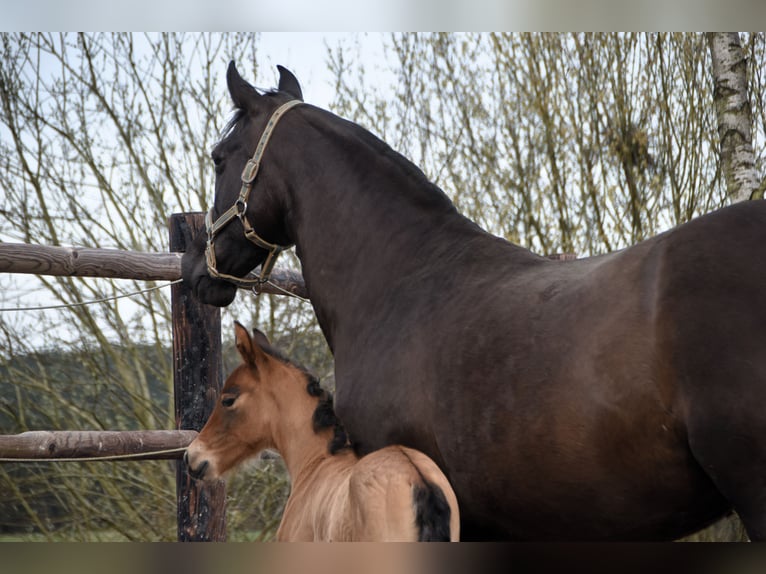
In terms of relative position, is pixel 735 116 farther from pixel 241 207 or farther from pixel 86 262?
pixel 86 262

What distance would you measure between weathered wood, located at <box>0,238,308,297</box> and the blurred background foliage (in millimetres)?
2716

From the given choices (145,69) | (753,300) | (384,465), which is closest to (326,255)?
(384,465)

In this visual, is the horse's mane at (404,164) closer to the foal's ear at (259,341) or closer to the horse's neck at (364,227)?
the horse's neck at (364,227)

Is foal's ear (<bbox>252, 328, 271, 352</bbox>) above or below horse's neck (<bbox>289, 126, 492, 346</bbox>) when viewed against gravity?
below

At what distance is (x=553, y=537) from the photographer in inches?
86.7

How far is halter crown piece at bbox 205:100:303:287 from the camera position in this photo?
2.93m

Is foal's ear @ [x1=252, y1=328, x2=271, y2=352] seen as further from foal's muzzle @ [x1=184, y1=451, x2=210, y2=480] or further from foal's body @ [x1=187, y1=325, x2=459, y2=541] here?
foal's muzzle @ [x1=184, y1=451, x2=210, y2=480]

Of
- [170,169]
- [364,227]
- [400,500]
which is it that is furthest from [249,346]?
[170,169]

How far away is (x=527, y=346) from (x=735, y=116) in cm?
307

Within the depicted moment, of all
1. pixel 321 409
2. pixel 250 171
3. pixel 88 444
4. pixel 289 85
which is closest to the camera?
pixel 250 171

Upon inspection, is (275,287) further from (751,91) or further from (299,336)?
(751,91)

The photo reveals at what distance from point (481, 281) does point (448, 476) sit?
54cm

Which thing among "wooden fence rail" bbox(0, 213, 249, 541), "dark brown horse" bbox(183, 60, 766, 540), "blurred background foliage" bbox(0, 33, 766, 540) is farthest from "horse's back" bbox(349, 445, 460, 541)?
"blurred background foliage" bbox(0, 33, 766, 540)

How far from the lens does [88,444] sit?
3.40 m
